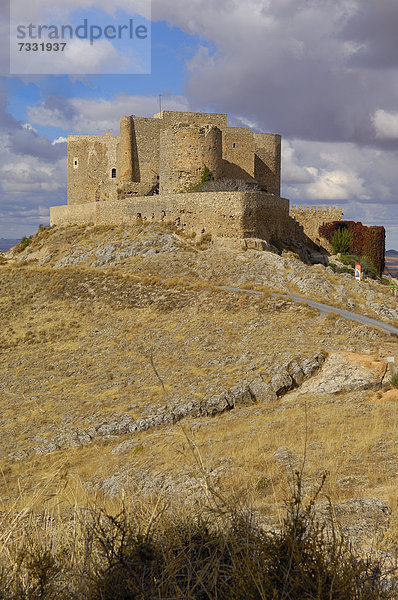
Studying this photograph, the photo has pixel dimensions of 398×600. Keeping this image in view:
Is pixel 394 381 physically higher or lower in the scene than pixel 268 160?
lower

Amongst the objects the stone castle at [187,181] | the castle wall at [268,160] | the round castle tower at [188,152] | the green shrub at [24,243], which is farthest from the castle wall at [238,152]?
the green shrub at [24,243]

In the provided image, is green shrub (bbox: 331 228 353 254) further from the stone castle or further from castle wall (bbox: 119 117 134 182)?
castle wall (bbox: 119 117 134 182)

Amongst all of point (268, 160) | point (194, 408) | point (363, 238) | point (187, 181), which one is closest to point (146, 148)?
point (187, 181)

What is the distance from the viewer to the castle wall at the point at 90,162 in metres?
43.1

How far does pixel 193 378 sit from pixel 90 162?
32.0 meters

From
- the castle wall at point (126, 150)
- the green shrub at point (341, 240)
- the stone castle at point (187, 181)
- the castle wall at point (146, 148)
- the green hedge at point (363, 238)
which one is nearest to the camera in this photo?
the stone castle at point (187, 181)

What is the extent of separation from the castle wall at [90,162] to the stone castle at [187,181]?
89mm

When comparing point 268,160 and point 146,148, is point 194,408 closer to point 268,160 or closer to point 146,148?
point 146,148

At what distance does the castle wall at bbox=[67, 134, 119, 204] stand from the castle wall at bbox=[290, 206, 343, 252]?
18659 mm

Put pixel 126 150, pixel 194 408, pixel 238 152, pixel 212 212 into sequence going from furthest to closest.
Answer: pixel 238 152 → pixel 126 150 → pixel 212 212 → pixel 194 408

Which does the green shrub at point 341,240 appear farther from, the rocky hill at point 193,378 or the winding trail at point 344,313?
the winding trail at point 344,313

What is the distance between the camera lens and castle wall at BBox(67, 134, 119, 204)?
4312 cm

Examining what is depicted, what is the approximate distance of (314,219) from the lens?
4909 cm

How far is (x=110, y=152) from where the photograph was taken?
43125 mm
